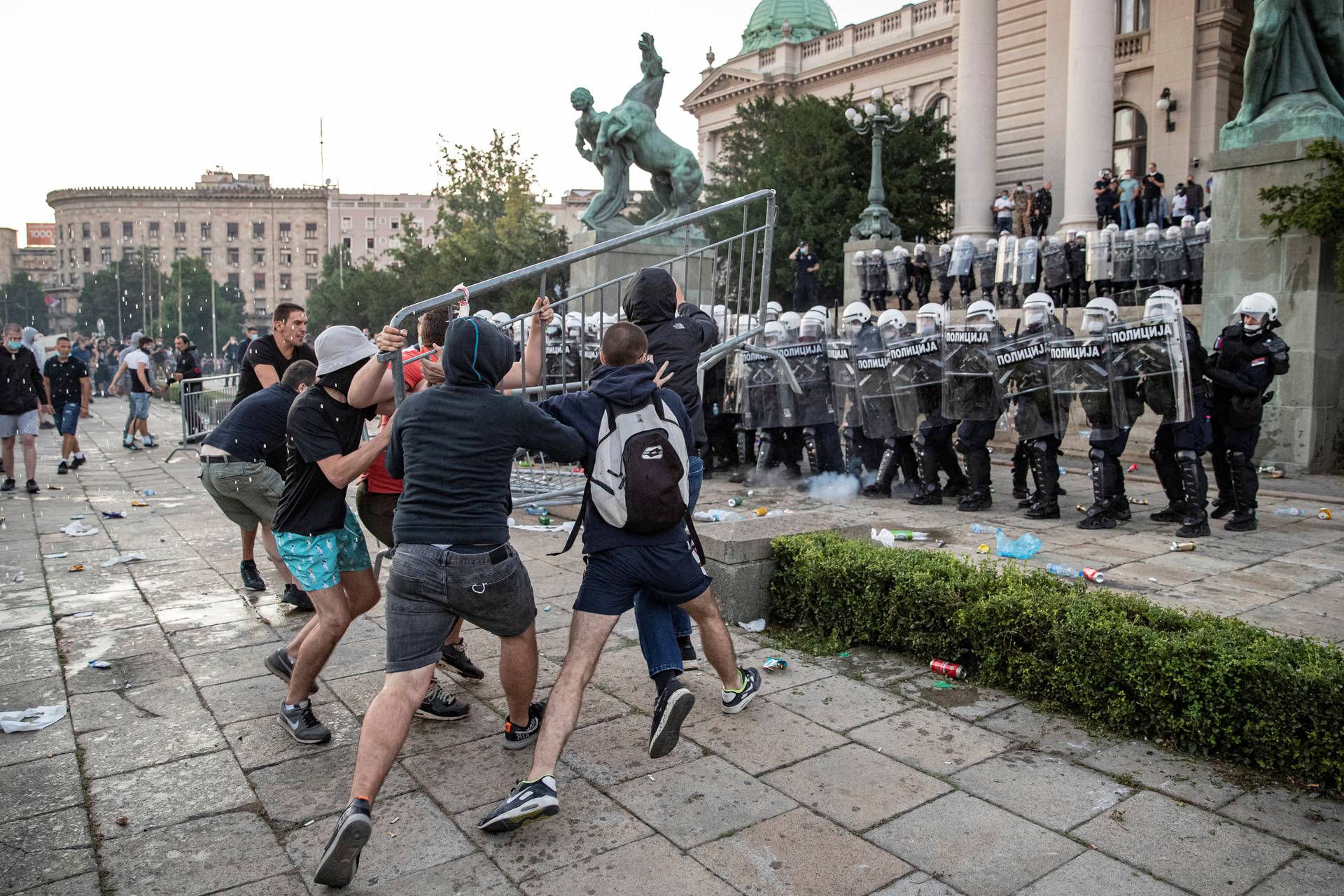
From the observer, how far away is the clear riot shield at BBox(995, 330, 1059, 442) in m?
8.30

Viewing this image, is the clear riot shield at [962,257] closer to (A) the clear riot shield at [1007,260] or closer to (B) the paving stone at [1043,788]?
(A) the clear riot shield at [1007,260]

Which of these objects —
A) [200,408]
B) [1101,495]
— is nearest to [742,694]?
[1101,495]

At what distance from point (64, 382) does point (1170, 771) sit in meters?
14.3

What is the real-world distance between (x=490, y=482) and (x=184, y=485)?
1022 cm

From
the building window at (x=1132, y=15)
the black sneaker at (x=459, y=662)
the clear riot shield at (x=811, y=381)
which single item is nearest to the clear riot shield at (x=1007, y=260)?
the clear riot shield at (x=811, y=381)

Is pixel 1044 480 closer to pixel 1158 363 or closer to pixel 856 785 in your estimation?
pixel 1158 363

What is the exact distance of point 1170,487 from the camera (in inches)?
329

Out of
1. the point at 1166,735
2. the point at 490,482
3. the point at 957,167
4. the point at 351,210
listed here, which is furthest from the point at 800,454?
the point at 351,210

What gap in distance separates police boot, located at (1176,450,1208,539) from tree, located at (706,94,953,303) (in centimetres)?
2057

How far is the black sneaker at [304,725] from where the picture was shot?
162 inches

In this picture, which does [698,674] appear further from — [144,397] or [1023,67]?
[1023,67]

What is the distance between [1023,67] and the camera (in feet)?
105

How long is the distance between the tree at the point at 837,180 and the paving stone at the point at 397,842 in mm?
25310

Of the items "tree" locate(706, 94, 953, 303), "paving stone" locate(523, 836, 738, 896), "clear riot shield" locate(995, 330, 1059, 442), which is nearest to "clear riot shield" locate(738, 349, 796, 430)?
"clear riot shield" locate(995, 330, 1059, 442)
